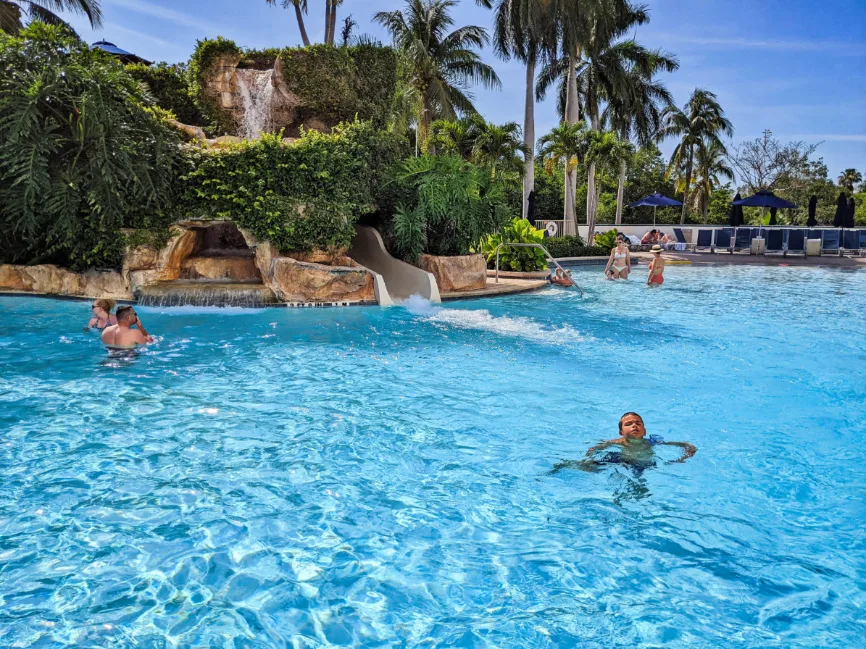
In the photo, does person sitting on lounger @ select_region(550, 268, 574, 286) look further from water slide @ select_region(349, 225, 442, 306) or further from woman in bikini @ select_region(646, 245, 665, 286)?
water slide @ select_region(349, 225, 442, 306)

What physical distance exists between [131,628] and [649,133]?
3935 cm

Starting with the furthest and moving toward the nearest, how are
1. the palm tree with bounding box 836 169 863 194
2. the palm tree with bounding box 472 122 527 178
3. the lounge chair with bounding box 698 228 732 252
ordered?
the palm tree with bounding box 836 169 863 194
the lounge chair with bounding box 698 228 732 252
the palm tree with bounding box 472 122 527 178

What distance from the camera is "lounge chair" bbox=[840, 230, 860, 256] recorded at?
3059 cm

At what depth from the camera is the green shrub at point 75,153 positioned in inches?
553

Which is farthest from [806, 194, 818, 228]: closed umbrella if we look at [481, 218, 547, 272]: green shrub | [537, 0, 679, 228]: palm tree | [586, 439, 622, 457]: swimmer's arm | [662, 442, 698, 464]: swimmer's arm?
[586, 439, 622, 457]: swimmer's arm

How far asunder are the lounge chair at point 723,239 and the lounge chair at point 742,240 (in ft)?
1.14

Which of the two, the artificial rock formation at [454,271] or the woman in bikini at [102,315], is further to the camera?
the artificial rock formation at [454,271]

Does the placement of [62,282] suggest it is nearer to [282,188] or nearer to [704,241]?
[282,188]

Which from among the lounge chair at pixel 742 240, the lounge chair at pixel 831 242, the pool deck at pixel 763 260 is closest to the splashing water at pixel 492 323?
the pool deck at pixel 763 260

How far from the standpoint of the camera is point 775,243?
31266 millimetres

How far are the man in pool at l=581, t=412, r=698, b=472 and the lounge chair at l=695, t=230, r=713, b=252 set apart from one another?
30.8 metres

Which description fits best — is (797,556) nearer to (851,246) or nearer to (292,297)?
(292,297)

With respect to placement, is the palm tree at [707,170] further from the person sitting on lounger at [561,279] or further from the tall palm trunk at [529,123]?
the person sitting on lounger at [561,279]

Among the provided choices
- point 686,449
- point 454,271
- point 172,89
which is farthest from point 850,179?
point 686,449
